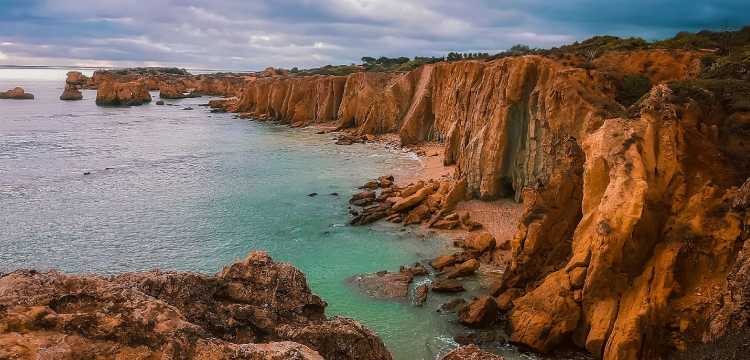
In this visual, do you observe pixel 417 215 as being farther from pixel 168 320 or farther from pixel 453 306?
pixel 168 320

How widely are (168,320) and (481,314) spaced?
12654 millimetres

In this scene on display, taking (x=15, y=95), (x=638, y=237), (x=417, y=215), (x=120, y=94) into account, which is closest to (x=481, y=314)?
(x=638, y=237)

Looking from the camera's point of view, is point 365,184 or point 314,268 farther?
point 365,184

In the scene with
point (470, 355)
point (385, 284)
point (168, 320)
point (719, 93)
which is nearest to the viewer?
point (168, 320)

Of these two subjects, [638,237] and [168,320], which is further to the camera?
[638,237]

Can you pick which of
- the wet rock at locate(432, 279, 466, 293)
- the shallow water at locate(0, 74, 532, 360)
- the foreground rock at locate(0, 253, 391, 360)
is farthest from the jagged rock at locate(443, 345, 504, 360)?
the wet rock at locate(432, 279, 466, 293)

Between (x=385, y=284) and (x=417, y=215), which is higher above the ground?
(x=417, y=215)

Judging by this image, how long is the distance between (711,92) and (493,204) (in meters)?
15.7

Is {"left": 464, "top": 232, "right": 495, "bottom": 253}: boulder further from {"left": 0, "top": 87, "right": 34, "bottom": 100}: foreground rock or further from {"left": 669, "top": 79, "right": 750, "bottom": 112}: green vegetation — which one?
{"left": 0, "top": 87, "right": 34, "bottom": 100}: foreground rock

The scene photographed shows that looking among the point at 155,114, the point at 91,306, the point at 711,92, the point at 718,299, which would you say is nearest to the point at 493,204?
the point at 711,92

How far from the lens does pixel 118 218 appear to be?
33125mm

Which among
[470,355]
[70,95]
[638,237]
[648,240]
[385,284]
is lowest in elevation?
[385,284]

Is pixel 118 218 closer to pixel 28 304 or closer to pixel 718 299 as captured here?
pixel 28 304

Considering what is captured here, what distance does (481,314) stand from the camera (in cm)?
1770
